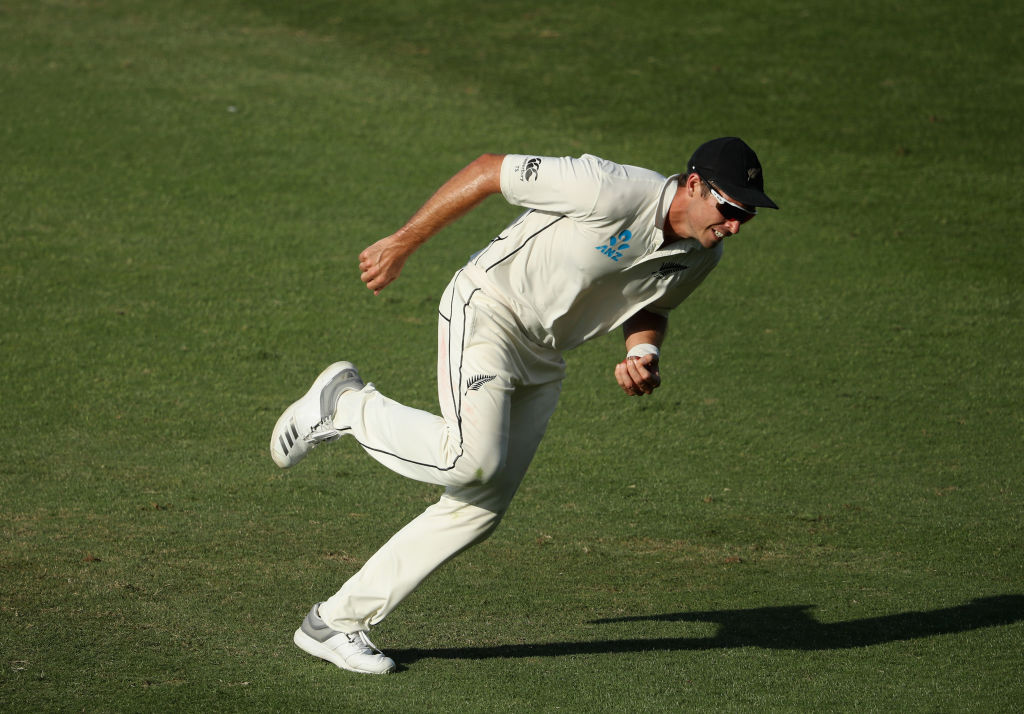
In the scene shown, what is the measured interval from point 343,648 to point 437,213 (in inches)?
67.8

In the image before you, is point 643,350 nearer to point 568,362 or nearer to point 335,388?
point 335,388

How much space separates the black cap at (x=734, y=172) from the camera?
420 centimetres

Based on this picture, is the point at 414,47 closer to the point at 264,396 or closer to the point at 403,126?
the point at 403,126

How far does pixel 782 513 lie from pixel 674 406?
1.63 m

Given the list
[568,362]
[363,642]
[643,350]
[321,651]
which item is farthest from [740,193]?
[568,362]

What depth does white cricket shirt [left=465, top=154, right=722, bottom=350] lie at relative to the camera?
4285mm

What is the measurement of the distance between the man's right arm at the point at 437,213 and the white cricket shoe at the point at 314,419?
20.8 inches

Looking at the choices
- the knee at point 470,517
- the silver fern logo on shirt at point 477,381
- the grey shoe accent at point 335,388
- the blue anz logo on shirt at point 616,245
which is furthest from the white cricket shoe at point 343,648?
the blue anz logo on shirt at point 616,245

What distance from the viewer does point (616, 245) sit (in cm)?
434

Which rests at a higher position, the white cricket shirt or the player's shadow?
the white cricket shirt

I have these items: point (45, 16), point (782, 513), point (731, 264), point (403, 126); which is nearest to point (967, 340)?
point (731, 264)

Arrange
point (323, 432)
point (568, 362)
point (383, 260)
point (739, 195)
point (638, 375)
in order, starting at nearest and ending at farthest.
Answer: point (739, 195)
point (638, 375)
point (383, 260)
point (323, 432)
point (568, 362)

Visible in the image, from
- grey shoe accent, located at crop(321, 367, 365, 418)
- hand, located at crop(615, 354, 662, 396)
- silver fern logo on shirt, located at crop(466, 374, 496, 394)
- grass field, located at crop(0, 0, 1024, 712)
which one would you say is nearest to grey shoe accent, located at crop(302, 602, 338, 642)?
grass field, located at crop(0, 0, 1024, 712)

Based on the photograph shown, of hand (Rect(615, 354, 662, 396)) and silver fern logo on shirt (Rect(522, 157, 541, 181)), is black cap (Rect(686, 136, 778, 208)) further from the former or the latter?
hand (Rect(615, 354, 662, 396))
